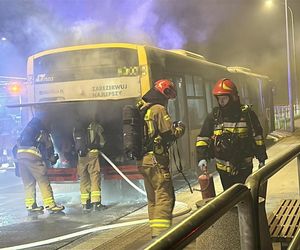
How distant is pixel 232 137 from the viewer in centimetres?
454

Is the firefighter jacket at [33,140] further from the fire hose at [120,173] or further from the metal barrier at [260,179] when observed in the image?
the metal barrier at [260,179]

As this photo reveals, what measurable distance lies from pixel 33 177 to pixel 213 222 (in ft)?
20.3

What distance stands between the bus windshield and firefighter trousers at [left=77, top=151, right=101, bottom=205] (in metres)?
1.60

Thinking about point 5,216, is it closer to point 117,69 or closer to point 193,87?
point 117,69

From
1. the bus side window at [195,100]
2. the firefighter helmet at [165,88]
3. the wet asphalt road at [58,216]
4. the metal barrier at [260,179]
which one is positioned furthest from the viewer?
the bus side window at [195,100]

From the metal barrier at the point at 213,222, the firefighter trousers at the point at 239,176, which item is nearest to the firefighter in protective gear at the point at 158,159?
the firefighter trousers at the point at 239,176

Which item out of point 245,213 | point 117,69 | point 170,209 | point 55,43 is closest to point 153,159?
point 170,209

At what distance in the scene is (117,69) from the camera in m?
8.24

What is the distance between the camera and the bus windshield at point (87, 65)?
8173 mm

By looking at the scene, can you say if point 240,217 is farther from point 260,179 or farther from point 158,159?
point 158,159

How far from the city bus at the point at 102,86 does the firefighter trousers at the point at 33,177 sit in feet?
3.01

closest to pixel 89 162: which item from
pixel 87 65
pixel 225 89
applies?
pixel 87 65

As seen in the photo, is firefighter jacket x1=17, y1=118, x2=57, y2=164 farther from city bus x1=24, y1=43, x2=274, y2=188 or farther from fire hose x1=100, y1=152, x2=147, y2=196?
fire hose x1=100, y1=152, x2=147, y2=196

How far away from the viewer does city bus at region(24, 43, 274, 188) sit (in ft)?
26.2
